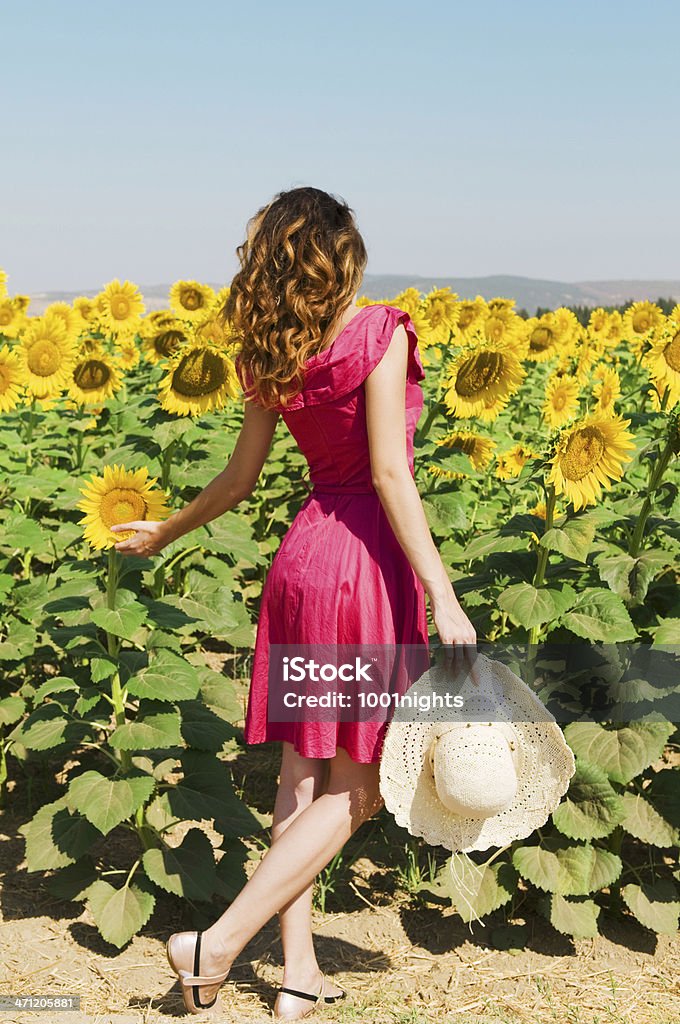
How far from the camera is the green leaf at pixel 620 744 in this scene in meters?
2.95

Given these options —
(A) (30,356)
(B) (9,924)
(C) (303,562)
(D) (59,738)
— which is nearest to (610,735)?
(C) (303,562)

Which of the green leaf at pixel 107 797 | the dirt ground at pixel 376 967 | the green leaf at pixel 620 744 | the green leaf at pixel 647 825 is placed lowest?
the dirt ground at pixel 376 967

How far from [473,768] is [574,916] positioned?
0.89 metres

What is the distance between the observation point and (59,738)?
3.00 metres

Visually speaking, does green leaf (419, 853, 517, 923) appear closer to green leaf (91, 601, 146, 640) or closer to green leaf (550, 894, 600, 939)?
green leaf (550, 894, 600, 939)

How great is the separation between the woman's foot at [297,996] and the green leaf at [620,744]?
934 millimetres

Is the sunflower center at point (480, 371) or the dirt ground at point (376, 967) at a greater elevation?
the sunflower center at point (480, 371)

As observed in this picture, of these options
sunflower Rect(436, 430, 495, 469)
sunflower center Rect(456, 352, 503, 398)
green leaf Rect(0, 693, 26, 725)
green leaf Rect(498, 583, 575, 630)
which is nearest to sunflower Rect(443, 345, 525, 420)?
sunflower center Rect(456, 352, 503, 398)

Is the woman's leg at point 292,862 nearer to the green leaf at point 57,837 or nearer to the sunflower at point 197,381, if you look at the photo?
the green leaf at point 57,837

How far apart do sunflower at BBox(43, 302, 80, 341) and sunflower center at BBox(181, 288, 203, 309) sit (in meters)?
0.66

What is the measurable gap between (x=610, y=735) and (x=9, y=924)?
1794 millimetres

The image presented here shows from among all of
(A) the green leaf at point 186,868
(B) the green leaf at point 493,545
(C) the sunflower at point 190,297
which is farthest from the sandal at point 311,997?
(C) the sunflower at point 190,297

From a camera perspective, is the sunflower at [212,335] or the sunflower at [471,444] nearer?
the sunflower at [212,335]

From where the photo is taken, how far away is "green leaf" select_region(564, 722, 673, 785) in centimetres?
295
